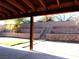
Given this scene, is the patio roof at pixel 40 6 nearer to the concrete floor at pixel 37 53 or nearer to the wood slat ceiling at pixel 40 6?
the wood slat ceiling at pixel 40 6

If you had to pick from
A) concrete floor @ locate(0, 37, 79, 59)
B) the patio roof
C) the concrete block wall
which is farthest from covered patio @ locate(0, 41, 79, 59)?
the concrete block wall

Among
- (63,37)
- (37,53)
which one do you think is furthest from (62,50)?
(63,37)

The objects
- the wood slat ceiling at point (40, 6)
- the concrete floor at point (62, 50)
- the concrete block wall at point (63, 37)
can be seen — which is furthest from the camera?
the concrete block wall at point (63, 37)

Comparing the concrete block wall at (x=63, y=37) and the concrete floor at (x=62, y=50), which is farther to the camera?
the concrete block wall at (x=63, y=37)

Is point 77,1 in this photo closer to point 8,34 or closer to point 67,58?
point 67,58

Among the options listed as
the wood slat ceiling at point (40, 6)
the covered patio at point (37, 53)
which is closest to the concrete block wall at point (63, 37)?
the covered patio at point (37, 53)

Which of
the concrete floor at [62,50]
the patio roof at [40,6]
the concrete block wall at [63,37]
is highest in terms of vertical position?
the patio roof at [40,6]

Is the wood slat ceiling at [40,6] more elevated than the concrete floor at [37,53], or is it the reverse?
the wood slat ceiling at [40,6]

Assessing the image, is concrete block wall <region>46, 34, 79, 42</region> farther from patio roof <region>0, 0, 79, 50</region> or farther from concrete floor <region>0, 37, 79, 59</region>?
patio roof <region>0, 0, 79, 50</region>

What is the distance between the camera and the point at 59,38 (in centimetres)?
1809

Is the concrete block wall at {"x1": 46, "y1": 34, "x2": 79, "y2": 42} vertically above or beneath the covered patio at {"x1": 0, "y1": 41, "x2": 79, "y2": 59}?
above

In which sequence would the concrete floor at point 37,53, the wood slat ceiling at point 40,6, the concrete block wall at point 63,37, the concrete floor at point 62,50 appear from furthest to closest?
the concrete block wall at point 63,37
the concrete floor at point 62,50
the concrete floor at point 37,53
the wood slat ceiling at point 40,6

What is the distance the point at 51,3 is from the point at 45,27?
48.5 feet

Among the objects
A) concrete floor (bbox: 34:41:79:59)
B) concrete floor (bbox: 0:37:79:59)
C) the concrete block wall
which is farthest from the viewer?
the concrete block wall
